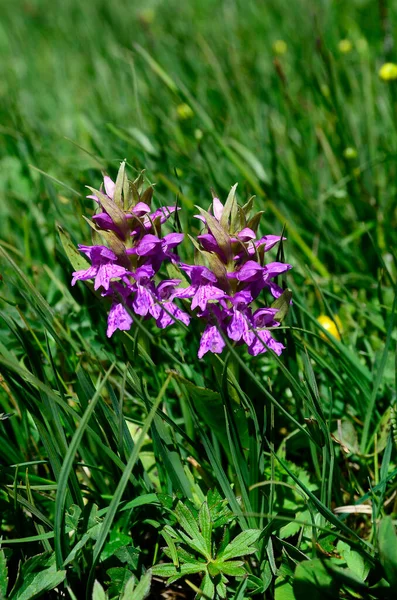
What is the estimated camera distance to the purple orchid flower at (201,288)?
119cm

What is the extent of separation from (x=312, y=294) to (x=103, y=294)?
913 millimetres

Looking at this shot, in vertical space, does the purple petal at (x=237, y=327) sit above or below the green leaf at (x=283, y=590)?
above

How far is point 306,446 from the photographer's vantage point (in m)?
1.58

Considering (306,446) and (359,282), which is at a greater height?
(359,282)

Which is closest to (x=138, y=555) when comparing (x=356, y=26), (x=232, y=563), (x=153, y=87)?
(x=232, y=563)

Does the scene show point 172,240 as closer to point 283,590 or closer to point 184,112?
point 283,590

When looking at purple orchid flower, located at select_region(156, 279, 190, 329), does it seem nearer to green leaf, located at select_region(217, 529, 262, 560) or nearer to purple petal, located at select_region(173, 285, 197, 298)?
purple petal, located at select_region(173, 285, 197, 298)

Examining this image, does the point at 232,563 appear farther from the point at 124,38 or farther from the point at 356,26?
the point at 124,38

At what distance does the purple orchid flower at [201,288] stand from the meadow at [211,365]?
34mm

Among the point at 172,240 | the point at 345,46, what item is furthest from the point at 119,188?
the point at 345,46

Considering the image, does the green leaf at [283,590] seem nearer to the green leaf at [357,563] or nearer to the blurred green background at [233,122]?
the green leaf at [357,563]

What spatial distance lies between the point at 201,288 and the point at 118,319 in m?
0.20

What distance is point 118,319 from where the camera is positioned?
4.21 feet

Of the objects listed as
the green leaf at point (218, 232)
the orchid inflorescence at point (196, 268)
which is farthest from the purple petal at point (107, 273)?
the green leaf at point (218, 232)
